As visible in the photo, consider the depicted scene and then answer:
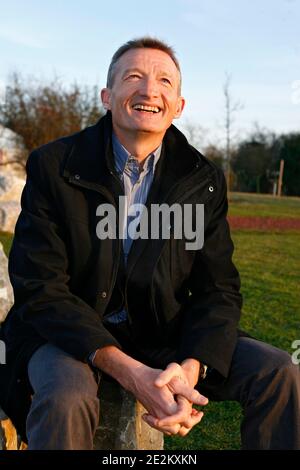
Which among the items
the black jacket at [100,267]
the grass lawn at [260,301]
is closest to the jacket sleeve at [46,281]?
the black jacket at [100,267]

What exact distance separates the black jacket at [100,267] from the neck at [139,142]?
2.7 inches

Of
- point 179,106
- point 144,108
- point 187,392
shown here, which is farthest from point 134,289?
point 179,106

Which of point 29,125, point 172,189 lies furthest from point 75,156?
point 29,125

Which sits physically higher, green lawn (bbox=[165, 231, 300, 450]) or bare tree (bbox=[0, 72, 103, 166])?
bare tree (bbox=[0, 72, 103, 166])

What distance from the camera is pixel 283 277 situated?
29.9 ft

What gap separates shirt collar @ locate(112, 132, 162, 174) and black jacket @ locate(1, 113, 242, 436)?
4cm

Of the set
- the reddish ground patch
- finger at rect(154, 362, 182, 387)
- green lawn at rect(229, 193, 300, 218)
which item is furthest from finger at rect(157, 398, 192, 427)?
green lawn at rect(229, 193, 300, 218)

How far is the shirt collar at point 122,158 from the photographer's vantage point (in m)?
2.69

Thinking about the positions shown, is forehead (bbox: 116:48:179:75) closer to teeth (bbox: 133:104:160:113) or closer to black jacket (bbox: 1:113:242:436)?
teeth (bbox: 133:104:160:113)

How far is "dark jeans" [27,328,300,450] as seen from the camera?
6.53 ft

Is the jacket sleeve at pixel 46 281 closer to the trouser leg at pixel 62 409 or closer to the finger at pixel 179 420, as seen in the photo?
the trouser leg at pixel 62 409

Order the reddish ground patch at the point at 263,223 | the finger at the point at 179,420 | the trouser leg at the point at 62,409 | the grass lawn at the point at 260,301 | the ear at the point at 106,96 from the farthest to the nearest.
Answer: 1. the reddish ground patch at the point at 263,223
2. the grass lawn at the point at 260,301
3. the ear at the point at 106,96
4. the finger at the point at 179,420
5. the trouser leg at the point at 62,409

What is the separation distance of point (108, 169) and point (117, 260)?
397 mm

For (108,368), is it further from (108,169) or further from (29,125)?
(29,125)
